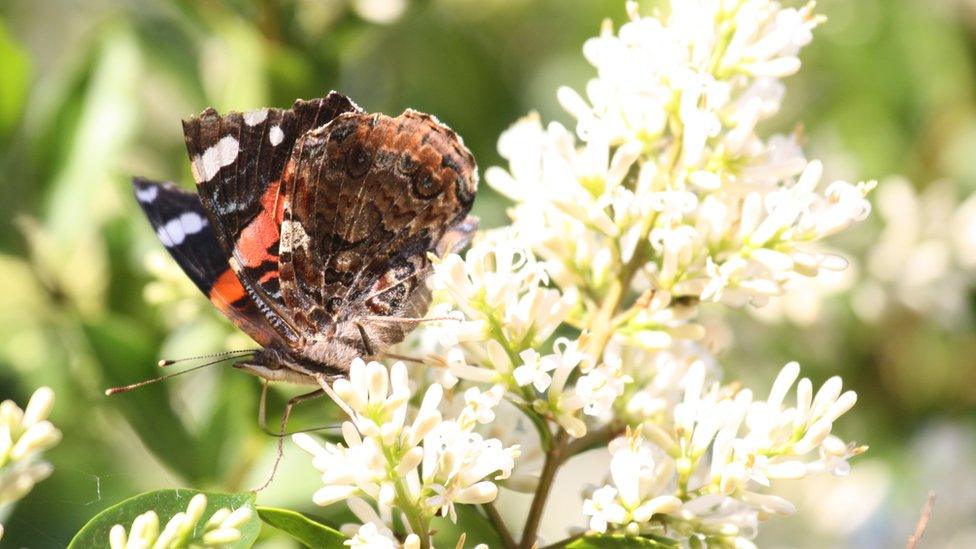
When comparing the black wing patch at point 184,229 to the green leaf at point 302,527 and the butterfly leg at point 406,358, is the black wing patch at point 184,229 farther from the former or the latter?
the green leaf at point 302,527

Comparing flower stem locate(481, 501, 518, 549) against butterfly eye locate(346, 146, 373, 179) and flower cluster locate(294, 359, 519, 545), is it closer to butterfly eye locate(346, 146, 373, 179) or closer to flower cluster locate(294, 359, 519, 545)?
flower cluster locate(294, 359, 519, 545)

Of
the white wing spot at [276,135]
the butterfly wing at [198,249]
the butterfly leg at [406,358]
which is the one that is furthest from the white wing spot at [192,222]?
the butterfly leg at [406,358]

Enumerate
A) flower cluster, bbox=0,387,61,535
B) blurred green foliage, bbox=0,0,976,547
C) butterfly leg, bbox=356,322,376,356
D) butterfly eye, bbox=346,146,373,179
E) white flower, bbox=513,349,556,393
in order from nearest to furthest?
flower cluster, bbox=0,387,61,535
white flower, bbox=513,349,556,393
butterfly leg, bbox=356,322,376,356
butterfly eye, bbox=346,146,373,179
blurred green foliage, bbox=0,0,976,547

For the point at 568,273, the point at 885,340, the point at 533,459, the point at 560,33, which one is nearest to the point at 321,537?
the point at 533,459

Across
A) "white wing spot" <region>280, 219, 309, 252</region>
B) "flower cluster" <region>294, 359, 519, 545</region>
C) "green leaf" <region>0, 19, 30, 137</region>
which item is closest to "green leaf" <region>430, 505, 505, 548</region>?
"flower cluster" <region>294, 359, 519, 545</region>

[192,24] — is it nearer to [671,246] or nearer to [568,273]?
[568,273]
